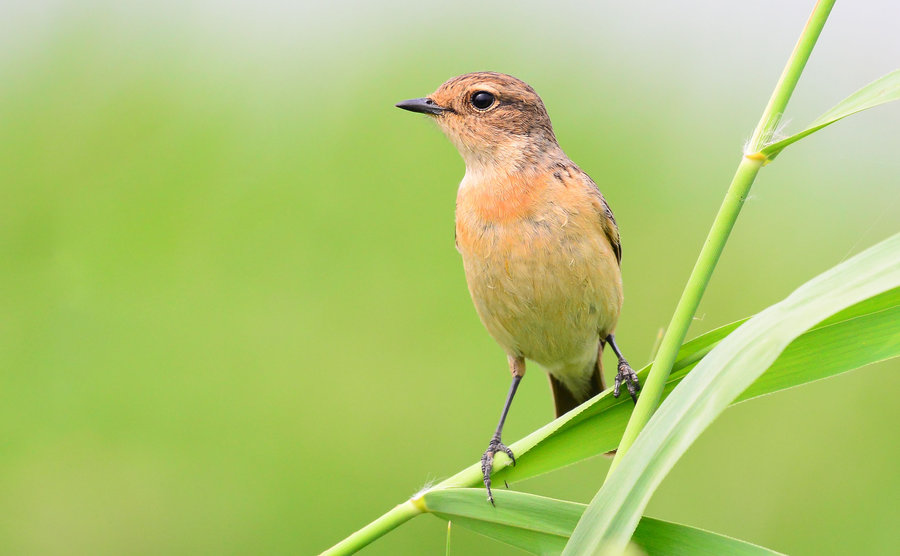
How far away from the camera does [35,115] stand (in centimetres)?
848

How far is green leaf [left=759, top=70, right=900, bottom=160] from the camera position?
1603mm

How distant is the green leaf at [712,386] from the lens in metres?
1.41

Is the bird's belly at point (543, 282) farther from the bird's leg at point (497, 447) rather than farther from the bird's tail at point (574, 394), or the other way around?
the bird's tail at point (574, 394)

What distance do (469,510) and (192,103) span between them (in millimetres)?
7211

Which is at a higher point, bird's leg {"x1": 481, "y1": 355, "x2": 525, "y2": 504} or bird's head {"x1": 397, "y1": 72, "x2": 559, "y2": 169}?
bird's head {"x1": 397, "y1": 72, "x2": 559, "y2": 169}

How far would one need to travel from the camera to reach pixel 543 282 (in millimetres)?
3107

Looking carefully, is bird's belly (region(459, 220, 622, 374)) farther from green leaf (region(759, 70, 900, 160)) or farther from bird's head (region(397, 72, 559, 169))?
green leaf (region(759, 70, 900, 160))

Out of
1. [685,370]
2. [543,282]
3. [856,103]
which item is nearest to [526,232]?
[543,282]

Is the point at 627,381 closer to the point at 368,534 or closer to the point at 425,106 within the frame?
the point at 368,534

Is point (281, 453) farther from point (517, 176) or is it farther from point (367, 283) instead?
point (517, 176)

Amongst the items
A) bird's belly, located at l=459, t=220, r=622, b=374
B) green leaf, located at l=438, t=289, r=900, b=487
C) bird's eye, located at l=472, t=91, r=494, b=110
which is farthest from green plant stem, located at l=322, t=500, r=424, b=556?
bird's eye, located at l=472, t=91, r=494, b=110

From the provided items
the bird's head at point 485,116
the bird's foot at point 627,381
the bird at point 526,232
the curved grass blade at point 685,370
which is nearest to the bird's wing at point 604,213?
the bird at point 526,232

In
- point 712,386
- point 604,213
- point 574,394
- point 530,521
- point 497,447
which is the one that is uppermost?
point 604,213

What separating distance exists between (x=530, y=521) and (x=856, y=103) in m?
1.11
